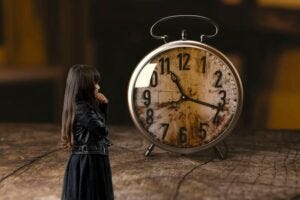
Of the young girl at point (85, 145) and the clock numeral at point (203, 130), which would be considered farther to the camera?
the clock numeral at point (203, 130)

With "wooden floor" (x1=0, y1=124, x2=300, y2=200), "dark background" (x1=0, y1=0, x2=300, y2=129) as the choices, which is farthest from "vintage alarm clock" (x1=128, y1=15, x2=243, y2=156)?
"dark background" (x1=0, y1=0, x2=300, y2=129)

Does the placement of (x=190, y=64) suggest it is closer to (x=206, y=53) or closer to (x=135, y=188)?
(x=206, y=53)

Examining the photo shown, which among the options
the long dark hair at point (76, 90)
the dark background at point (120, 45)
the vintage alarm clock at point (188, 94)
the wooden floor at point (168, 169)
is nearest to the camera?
the long dark hair at point (76, 90)

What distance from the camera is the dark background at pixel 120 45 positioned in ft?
9.82

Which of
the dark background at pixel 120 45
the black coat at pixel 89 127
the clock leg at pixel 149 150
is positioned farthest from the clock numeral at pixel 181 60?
the dark background at pixel 120 45

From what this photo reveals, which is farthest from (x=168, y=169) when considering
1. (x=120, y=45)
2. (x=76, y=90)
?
(x=120, y=45)

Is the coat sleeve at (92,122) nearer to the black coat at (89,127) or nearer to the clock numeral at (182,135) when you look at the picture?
the black coat at (89,127)

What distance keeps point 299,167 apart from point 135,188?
655 mm

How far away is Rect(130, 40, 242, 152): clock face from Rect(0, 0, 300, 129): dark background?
685 millimetres

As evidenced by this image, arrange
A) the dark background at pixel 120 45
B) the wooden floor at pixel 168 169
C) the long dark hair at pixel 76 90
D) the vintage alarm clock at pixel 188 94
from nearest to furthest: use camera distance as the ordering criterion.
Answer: the long dark hair at pixel 76 90, the wooden floor at pixel 168 169, the vintage alarm clock at pixel 188 94, the dark background at pixel 120 45

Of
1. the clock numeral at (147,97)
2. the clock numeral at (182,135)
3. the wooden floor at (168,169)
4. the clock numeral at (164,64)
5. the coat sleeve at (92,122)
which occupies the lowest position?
the wooden floor at (168,169)

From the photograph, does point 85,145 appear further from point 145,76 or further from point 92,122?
point 145,76

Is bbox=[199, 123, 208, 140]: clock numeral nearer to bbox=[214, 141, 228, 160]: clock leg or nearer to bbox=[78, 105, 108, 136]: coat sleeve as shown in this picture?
bbox=[214, 141, 228, 160]: clock leg

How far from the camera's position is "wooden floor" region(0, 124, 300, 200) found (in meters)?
1.96
